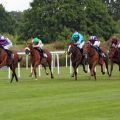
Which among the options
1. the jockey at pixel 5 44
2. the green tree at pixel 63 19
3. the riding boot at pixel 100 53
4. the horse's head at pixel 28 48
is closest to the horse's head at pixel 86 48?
the riding boot at pixel 100 53

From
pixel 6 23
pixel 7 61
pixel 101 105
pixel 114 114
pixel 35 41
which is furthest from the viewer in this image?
pixel 6 23

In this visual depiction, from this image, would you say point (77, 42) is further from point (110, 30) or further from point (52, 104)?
point (110, 30)

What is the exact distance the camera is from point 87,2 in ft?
286

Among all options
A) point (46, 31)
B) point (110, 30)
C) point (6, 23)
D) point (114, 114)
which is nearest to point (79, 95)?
point (114, 114)

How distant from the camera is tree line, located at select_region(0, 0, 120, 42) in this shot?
82188 mm

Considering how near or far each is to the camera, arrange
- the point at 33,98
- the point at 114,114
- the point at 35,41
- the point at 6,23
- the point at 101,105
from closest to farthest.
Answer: the point at 114,114, the point at 101,105, the point at 33,98, the point at 35,41, the point at 6,23

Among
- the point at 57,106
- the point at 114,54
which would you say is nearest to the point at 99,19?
the point at 114,54

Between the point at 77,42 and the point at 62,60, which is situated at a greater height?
the point at 77,42

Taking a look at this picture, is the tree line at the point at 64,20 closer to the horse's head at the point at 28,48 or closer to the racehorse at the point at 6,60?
the horse's head at the point at 28,48

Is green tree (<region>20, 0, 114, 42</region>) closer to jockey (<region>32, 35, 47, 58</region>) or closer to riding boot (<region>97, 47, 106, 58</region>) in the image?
jockey (<region>32, 35, 47, 58</region>)

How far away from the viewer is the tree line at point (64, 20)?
270 ft

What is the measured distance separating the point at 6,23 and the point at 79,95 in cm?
9918

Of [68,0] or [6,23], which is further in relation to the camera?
[6,23]

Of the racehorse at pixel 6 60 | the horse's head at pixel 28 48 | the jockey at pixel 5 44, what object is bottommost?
the racehorse at pixel 6 60
